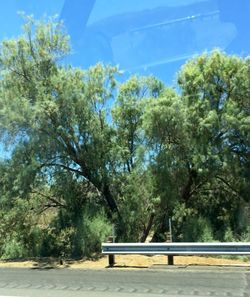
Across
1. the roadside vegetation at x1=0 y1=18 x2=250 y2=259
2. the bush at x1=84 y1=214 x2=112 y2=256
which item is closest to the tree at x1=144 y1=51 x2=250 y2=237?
the roadside vegetation at x1=0 y1=18 x2=250 y2=259

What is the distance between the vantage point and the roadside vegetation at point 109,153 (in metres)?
21.0

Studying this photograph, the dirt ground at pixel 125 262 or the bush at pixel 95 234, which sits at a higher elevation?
the bush at pixel 95 234

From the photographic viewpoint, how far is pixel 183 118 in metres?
21.5

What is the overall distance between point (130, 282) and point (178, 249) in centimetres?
292

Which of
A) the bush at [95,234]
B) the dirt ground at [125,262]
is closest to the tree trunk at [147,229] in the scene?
the bush at [95,234]

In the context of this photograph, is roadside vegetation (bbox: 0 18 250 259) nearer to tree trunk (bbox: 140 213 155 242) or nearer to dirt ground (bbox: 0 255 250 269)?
tree trunk (bbox: 140 213 155 242)

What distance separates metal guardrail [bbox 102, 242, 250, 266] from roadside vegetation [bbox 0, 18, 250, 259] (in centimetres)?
555

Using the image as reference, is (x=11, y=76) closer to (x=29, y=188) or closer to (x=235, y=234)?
(x=29, y=188)

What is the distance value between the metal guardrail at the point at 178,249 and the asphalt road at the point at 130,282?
53 cm

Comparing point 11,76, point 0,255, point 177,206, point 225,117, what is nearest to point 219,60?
point 225,117

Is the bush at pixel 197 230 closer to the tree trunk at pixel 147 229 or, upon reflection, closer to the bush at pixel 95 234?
the tree trunk at pixel 147 229

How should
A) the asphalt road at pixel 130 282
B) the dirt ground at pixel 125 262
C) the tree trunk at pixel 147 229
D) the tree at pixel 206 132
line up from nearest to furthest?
the asphalt road at pixel 130 282, the dirt ground at pixel 125 262, the tree at pixel 206 132, the tree trunk at pixel 147 229

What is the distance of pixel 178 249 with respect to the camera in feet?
45.6

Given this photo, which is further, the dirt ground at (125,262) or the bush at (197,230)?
the bush at (197,230)
